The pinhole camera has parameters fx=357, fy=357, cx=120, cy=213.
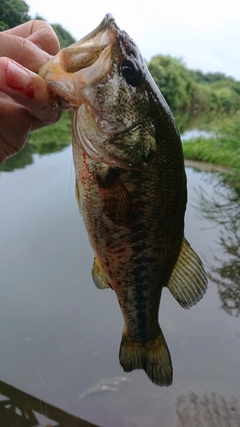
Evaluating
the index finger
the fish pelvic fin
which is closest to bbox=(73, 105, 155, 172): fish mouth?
the index finger

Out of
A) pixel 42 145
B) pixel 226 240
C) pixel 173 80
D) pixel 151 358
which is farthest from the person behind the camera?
pixel 173 80

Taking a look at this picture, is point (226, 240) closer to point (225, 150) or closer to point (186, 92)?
point (225, 150)

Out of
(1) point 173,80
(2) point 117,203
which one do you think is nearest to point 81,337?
(2) point 117,203

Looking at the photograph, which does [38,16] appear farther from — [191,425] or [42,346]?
[191,425]

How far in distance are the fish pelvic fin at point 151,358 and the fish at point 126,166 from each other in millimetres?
281

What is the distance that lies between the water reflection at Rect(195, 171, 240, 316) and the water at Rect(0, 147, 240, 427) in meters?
0.03

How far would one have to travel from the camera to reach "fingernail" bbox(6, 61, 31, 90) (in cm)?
94

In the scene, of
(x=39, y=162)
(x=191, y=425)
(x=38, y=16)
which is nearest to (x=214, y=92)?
(x=39, y=162)

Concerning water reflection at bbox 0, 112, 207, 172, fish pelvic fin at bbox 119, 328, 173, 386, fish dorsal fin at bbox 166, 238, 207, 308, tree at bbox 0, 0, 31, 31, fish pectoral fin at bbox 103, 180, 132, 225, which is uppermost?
water reflection at bbox 0, 112, 207, 172

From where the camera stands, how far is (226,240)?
5164 mm

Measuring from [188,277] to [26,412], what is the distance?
206 cm

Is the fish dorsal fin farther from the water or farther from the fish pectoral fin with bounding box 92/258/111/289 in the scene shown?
the water

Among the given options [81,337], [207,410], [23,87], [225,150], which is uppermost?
[225,150]

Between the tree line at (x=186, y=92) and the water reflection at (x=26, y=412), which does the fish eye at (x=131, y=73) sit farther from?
the tree line at (x=186, y=92)
